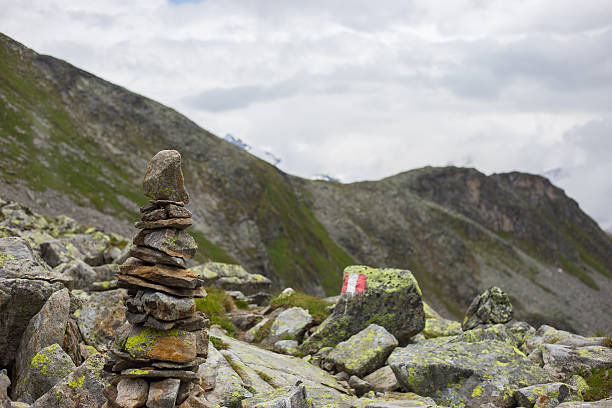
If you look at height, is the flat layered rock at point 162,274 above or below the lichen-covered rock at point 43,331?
above

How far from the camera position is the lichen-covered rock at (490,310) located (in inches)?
870

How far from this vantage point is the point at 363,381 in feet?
52.8

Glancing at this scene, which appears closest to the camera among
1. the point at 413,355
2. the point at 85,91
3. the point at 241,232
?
the point at 413,355

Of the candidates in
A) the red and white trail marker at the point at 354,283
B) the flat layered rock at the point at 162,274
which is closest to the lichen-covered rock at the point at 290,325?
the red and white trail marker at the point at 354,283

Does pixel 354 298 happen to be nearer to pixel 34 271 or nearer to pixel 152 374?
pixel 152 374

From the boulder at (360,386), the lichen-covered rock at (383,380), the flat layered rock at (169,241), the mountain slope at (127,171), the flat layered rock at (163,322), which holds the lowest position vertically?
the boulder at (360,386)

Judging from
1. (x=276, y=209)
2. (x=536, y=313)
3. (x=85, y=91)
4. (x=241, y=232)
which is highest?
(x=85, y=91)

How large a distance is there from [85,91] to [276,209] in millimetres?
90917

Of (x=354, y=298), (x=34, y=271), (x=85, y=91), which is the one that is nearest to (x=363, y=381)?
(x=354, y=298)

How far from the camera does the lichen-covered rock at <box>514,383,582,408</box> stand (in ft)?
41.2

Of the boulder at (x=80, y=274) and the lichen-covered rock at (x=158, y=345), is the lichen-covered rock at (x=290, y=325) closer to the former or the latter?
the boulder at (x=80, y=274)

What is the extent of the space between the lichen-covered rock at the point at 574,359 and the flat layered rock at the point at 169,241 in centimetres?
1395

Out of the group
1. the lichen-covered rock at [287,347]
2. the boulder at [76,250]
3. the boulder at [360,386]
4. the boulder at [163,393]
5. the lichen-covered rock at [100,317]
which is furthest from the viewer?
the boulder at [76,250]

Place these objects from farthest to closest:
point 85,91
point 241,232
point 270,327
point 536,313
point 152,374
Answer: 1. point 536,313
2. point 85,91
3. point 241,232
4. point 270,327
5. point 152,374
